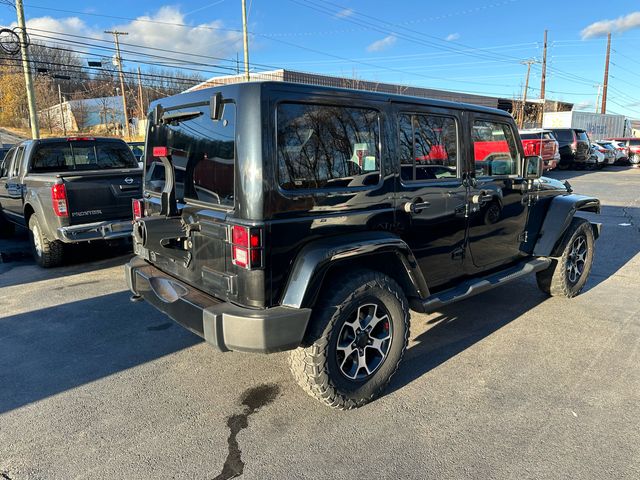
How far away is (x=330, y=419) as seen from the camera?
297cm

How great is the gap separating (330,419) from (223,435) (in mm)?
678

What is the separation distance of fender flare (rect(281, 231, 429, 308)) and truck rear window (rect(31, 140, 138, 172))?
576cm

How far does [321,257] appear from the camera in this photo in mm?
2727

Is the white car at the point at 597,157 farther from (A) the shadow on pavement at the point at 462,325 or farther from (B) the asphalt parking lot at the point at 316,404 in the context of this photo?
(B) the asphalt parking lot at the point at 316,404

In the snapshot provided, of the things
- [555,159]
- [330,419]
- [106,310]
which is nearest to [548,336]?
[330,419]

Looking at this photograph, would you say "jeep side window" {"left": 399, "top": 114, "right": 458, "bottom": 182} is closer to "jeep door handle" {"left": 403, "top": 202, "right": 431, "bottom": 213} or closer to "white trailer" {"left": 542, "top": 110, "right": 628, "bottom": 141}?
"jeep door handle" {"left": 403, "top": 202, "right": 431, "bottom": 213}

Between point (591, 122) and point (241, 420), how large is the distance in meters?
45.7

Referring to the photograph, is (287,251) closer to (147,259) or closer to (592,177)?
(147,259)

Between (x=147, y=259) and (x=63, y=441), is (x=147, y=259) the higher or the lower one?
the higher one

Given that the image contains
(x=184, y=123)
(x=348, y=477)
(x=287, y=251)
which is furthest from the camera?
(x=184, y=123)

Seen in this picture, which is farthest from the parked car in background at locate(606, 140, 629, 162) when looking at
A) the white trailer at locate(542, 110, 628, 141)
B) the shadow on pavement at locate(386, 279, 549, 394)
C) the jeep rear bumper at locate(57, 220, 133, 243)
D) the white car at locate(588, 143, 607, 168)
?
the jeep rear bumper at locate(57, 220, 133, 243)

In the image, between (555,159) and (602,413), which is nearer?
(602,413)

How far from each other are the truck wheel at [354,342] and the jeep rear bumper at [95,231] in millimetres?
4143

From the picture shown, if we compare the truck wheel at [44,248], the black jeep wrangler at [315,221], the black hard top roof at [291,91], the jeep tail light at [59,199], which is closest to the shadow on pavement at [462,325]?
the black jeep wrangler at [315,221]
